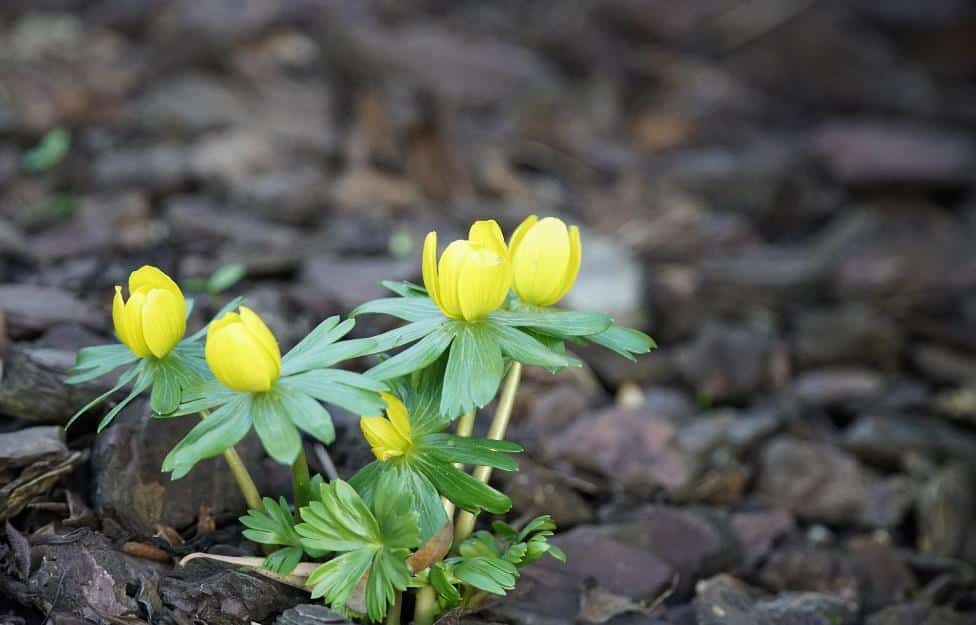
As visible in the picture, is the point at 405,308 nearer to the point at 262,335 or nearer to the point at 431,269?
the point at 431,269

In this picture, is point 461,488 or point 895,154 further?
point 895,154

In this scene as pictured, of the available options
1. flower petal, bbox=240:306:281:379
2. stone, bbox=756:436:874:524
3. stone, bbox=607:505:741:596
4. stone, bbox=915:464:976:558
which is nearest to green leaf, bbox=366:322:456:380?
flower petal, bbox=240:306:281:379

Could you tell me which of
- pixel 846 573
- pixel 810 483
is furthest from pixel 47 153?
pixel 846 573

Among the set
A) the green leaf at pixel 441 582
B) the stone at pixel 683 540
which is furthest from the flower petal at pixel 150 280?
the stone at pixel 683 540

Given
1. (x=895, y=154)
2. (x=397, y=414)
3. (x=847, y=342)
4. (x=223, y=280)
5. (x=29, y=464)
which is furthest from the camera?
(x=895, y=154)

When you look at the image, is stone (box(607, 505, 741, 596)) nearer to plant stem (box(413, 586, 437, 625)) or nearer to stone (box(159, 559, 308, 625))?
plant stem (box(413, 586, 437, 625))

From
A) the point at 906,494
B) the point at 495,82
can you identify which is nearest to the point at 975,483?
the point at 906,494

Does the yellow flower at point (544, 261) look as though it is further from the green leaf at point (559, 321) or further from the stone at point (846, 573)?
the stone at point (846, 573)
